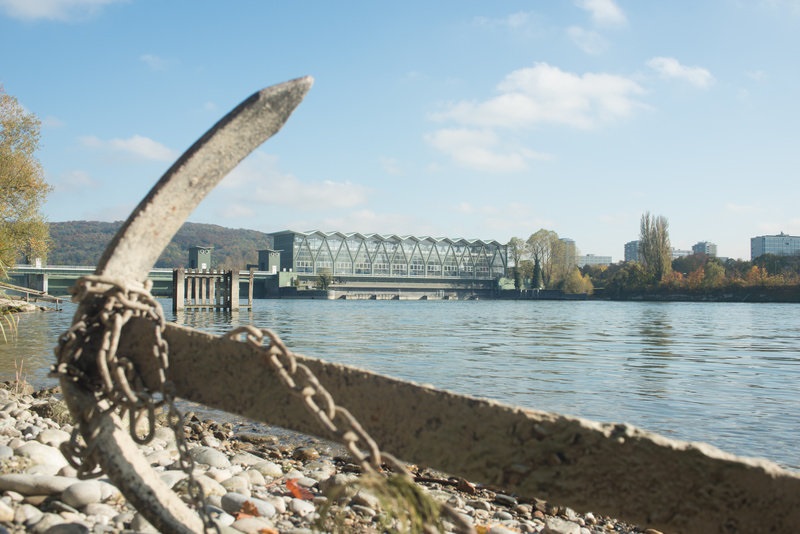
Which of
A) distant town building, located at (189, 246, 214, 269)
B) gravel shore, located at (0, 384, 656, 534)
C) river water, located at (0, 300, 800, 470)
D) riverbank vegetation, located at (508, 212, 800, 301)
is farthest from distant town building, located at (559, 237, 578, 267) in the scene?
gravel shore, located at (0, 384, 656, 534)

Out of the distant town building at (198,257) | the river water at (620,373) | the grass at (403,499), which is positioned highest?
the distant town building at (198,257)

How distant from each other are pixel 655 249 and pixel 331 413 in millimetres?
111711

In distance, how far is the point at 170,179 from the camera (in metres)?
2.70

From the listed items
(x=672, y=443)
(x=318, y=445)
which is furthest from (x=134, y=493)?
(x=318, y=445)

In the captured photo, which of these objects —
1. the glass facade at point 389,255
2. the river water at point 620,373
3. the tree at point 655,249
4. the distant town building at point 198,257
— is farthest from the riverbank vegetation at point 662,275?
the river water at point 620,373

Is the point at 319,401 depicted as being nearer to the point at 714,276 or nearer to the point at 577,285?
A: the point at 714,276

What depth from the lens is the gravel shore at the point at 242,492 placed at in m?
3.62

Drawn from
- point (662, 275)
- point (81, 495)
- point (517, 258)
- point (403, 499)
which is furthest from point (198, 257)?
point (403, 499)

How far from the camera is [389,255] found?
14975 cm

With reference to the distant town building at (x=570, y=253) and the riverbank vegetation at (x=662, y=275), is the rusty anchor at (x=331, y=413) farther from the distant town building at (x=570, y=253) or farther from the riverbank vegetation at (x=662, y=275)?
the distant town building at (x=570, y=253)

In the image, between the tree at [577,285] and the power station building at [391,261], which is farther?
the power station building at [391,261]

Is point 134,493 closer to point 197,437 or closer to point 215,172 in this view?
point 215,172

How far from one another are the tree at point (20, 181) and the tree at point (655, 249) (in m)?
92.6

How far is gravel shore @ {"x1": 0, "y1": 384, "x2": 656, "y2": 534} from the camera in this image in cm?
362
